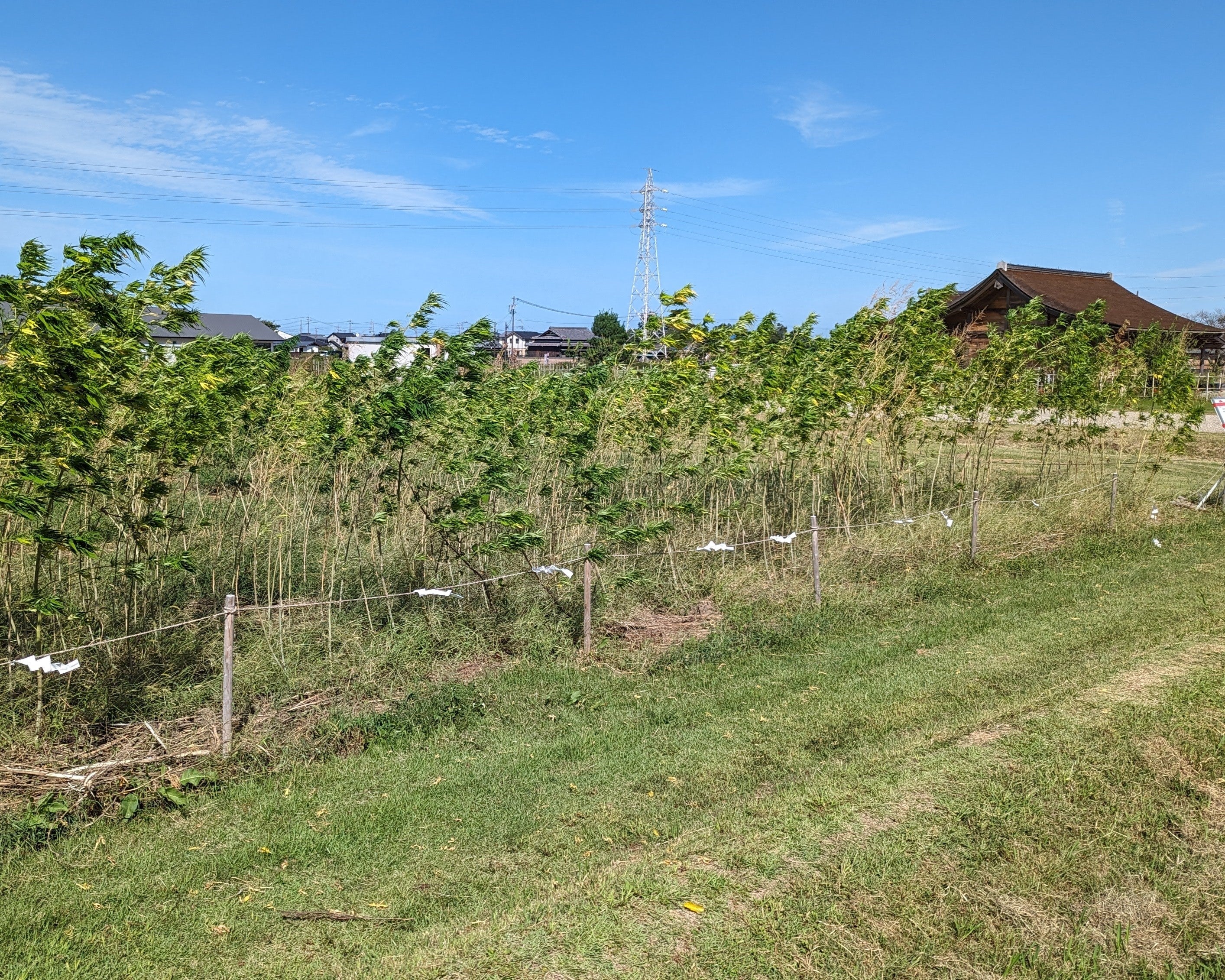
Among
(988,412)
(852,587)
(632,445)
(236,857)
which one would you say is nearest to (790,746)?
(236,857)

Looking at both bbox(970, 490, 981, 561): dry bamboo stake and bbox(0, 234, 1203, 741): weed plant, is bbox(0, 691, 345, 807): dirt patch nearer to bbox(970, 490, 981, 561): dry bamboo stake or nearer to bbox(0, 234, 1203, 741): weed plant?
bbox(0, 234, 1203, 741): weed plant

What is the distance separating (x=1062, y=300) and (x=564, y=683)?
3025 cm

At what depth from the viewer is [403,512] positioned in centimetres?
922

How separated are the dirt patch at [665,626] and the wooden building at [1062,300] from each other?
75.7 ft

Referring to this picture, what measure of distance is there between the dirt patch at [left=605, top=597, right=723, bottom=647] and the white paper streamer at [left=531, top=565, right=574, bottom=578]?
64 cm

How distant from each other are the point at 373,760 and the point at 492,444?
300 centimetres

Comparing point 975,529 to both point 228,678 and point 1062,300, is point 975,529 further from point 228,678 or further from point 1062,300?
point 1062,300

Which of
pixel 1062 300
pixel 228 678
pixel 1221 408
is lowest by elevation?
pixel 228 678

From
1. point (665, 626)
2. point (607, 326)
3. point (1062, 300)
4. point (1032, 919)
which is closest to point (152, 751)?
point (665, 626)

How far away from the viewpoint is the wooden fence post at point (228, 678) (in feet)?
18.3

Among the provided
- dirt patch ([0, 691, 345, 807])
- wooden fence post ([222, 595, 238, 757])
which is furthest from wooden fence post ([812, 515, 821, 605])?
wooden fence post ([222, 595, 238, 757])

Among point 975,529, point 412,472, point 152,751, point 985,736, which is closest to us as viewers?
point 152,751

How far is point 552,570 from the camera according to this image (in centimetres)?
788

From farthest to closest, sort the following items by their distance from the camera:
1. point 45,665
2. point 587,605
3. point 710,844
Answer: point 587,605 → point 45,665 → point 710,844
